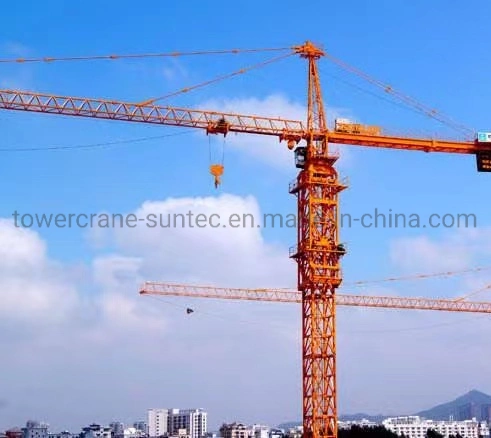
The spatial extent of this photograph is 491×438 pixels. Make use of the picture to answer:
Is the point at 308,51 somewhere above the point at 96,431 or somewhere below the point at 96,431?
above

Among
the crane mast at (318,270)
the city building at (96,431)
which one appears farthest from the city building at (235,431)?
the crane mast at (318,270)

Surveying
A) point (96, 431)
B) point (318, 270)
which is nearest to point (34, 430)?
point (96, 431)

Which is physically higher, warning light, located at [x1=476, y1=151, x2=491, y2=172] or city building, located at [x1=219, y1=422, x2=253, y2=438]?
warning light, located at [x1=476, y1=151, x2=491, y2=172]

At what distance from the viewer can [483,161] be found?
4981cm

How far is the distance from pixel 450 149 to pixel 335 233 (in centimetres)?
1031

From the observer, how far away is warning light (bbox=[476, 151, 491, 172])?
49.3 meters

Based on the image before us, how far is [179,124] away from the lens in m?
48.8

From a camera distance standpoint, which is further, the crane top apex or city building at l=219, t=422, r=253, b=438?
city building at l=219, t=422, r=253, b=438

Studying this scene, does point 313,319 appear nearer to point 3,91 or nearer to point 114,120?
point 114,120

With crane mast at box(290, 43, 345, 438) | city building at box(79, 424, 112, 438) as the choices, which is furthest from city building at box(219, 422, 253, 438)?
crane mast at box(290, 43, 345, 438)

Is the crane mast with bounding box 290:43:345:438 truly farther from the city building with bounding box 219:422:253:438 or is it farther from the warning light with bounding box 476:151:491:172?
the city building with bounding box 219:422:253:438

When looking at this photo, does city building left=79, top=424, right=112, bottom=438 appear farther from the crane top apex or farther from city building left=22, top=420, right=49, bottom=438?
the crane top apex

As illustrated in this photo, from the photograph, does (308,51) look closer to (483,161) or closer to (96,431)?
(483,161)

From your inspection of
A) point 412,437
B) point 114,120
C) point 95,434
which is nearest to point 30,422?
point 95,434
